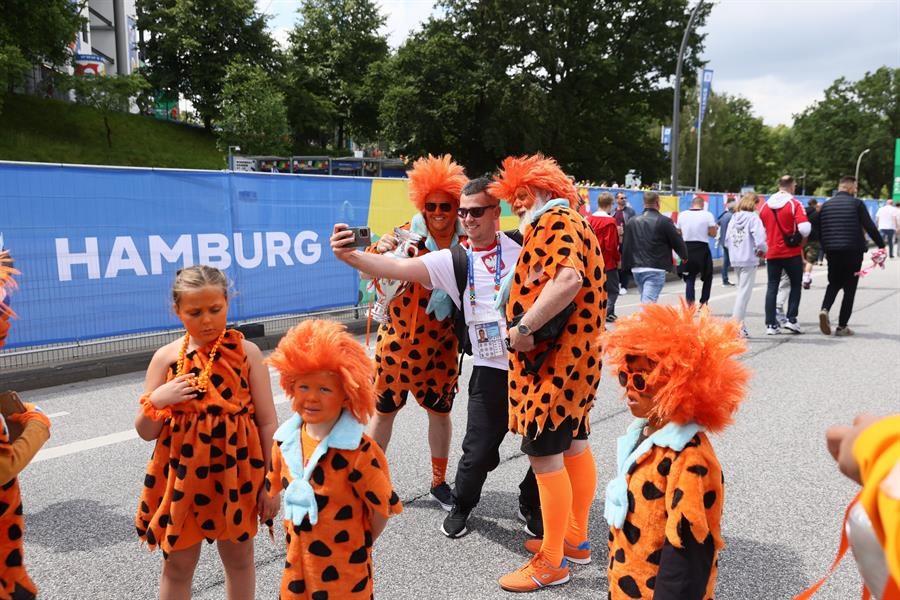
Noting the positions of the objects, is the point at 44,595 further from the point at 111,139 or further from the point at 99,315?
the point at 111,139

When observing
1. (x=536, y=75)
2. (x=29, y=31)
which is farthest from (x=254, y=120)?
(x=536, y=75)

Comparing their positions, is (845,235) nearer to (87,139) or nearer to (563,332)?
(563,332)

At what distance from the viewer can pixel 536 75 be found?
38.4 m

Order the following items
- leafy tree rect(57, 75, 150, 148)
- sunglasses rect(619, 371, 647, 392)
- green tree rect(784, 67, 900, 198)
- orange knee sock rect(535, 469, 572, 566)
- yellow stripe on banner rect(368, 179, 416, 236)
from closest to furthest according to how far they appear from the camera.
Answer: sunglasses rect(619, 371, 647, 392), orange knee sock rect(535, 469, 572, 566), yellow stripe on banner rect(368, 179, 416, 236), leafy tree rect(57, 75, 150, 148), green tree rect(784, 67, 900, 198)

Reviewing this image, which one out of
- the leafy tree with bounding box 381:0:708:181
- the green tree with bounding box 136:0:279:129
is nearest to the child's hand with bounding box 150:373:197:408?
the leafy tree with bounding box 381:0:708:181

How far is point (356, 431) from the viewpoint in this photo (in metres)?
2.16

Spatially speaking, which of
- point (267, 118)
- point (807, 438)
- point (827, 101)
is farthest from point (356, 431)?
point (827, 101)

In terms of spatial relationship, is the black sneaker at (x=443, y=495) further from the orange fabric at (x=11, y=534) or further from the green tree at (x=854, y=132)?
the green tree at (x=854, y=132)

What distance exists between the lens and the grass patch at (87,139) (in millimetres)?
29125

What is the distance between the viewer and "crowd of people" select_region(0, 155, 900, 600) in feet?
6.32

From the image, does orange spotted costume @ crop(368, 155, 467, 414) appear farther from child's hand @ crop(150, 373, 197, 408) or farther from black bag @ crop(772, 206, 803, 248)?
black bag @ crop(772, 206, 803, 248)

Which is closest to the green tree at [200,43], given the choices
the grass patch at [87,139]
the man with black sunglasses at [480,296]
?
the grass patch at [87,139]

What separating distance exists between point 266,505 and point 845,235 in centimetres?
820

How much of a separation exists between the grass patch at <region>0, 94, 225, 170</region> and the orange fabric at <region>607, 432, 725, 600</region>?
3027 centimetres
